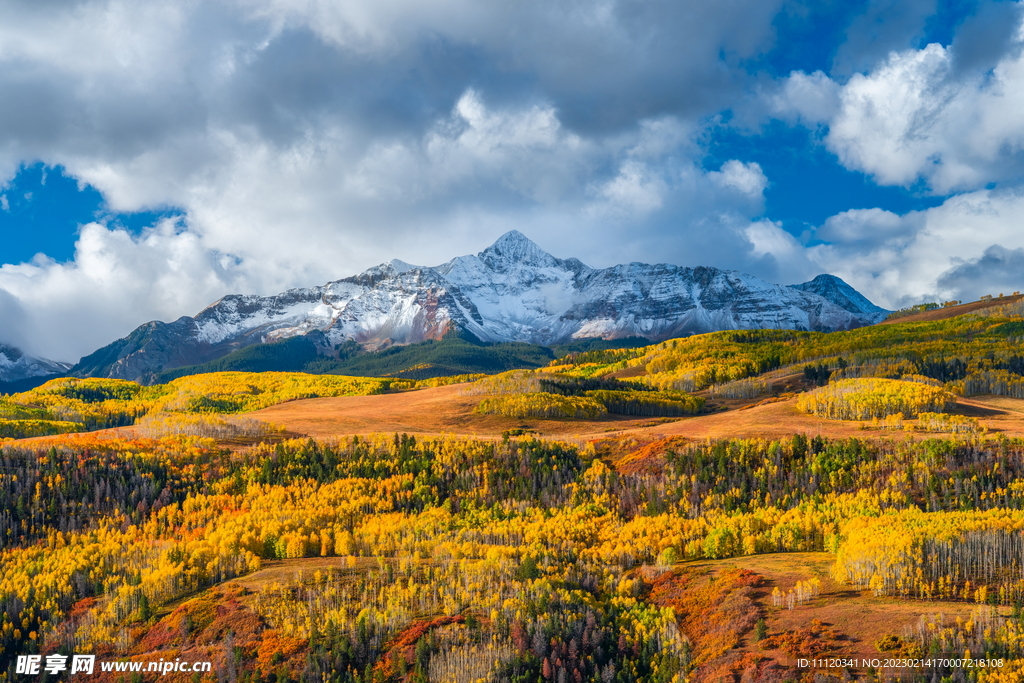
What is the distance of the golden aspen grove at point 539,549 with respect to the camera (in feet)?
61.2

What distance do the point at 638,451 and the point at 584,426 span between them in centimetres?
1763

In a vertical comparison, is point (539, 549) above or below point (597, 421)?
below

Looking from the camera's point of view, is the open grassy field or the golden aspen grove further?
the open grassy field

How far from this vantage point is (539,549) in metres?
26.7

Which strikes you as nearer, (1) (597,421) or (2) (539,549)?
(2) (539,549)

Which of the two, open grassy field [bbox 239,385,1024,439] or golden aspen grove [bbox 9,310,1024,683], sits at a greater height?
open grassy field [bbox 239,385,1024,439]

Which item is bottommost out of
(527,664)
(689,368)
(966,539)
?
(527,664)

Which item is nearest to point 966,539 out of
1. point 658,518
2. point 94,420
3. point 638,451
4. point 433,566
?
point 658,518

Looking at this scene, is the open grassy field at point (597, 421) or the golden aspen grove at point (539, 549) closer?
the golden aspen grove at point (539, 549)

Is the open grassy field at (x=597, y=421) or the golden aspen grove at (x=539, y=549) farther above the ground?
the open grassy field at (x=597, y=421)

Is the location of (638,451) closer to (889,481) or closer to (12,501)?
(889,481)

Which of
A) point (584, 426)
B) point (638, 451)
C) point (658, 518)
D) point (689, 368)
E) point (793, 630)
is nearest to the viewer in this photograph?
point (793, 630)

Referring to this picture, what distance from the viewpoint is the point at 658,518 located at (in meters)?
30.8

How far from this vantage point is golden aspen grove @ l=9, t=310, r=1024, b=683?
61.2 ft
